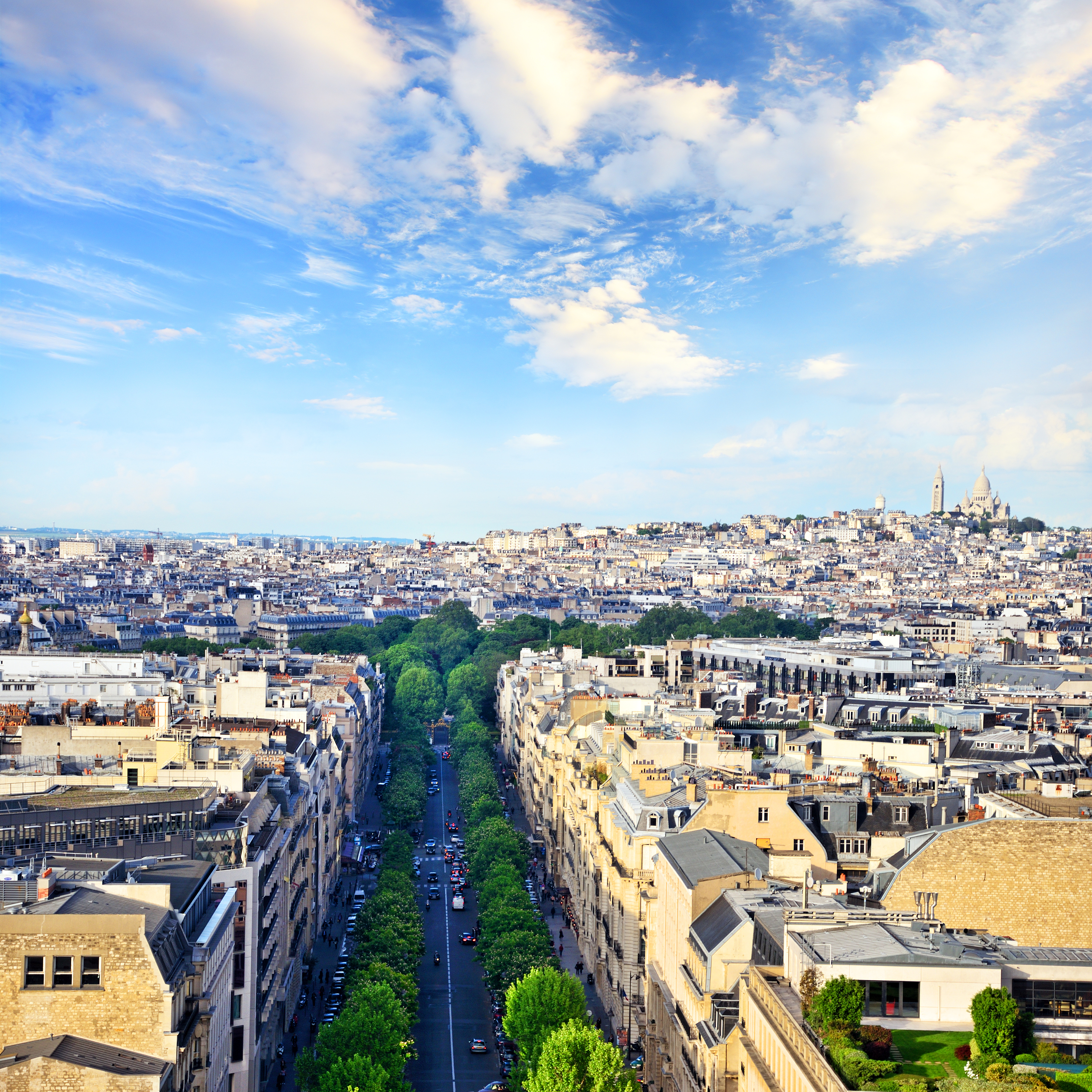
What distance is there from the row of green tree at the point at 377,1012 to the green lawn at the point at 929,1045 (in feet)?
49.5

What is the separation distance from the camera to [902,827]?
38.1 m

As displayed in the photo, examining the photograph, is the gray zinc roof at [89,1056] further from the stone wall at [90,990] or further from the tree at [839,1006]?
the tree at [839,1006]

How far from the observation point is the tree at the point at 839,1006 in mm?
20594

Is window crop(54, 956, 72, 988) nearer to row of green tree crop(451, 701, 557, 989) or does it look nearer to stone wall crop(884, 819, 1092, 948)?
stone wall crop(884, 819, 1092, 948)

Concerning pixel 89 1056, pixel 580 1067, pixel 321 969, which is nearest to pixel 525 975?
pixel 580 1067

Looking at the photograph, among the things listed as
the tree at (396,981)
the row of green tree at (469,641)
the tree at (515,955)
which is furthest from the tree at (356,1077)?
the row of green tree at (469,641)

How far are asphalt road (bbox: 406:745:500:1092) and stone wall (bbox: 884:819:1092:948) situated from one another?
1798 centimetres

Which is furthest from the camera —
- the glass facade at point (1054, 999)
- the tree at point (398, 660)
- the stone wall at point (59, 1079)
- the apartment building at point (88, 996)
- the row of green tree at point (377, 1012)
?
the tree at point (398, 660)

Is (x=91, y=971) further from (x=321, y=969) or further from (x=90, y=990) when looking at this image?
(x=321, y=969)

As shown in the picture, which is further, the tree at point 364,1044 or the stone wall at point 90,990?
the tree at point 364,1044

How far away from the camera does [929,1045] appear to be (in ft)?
69.8

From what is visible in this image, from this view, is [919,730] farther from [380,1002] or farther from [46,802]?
[46,802]

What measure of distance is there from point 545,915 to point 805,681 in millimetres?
47183

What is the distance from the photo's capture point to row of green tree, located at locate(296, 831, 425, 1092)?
3250 cm
